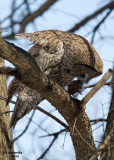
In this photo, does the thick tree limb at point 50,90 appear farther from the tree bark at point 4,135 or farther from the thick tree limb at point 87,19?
the thick tree limb at point 87,19

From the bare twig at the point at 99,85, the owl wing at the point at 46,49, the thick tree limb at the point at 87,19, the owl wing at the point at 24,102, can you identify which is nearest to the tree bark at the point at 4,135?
the owl wing at the point at 24,102

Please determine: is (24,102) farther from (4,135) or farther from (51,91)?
(51,91)

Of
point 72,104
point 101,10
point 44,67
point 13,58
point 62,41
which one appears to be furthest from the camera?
point 101,10

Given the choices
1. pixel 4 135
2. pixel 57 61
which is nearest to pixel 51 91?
pixel 57 61

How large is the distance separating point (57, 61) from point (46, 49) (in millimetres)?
210

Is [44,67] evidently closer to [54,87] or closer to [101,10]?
→ [54,87]

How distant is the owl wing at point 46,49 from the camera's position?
3527 mm

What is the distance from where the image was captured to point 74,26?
17.7 feet

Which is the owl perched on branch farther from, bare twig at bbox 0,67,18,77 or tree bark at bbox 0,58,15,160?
bare twig at bbox 0,67,18,77

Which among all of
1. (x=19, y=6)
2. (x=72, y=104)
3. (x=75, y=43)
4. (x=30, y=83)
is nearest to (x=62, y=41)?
(x=75, y=43)

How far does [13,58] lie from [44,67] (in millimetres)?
1101

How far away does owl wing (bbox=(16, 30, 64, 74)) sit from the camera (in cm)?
353

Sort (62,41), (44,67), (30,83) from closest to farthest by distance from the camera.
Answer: (30,83), (44,67), (62,41)

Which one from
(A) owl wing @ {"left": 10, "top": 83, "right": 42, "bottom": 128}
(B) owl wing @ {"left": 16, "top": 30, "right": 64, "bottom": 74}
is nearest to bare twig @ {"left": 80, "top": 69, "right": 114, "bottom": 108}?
(B) owl wing @ {"left": 16, "top": 30, "right": 64, "bottom": 74}
